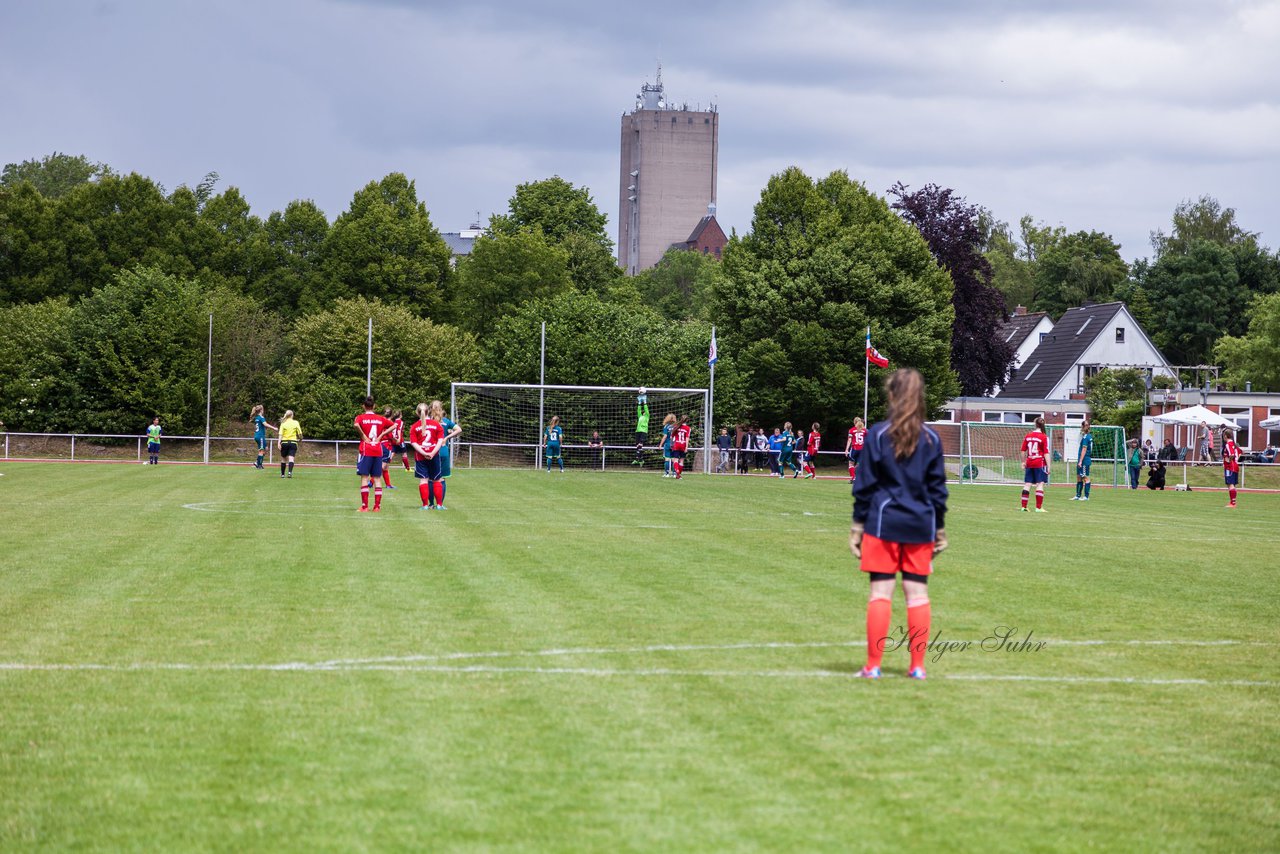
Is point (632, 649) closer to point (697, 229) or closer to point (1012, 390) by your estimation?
point (1012, 390)

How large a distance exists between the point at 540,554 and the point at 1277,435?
58.1 meters

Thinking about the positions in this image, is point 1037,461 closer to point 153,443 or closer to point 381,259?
point 153,443

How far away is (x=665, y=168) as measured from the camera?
12231cm

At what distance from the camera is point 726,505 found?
1022 inches

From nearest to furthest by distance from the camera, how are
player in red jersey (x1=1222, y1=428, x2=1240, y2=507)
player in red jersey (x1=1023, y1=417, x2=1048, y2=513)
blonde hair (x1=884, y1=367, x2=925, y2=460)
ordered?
blonde hair (x1=884, y1=367, x2=925, y2=460) < player in red jersey (x1=1023, y1=417, x2=1048, y2=513) < player in red jersey (x1=1222, y1=428, x2=1240, y2=507)

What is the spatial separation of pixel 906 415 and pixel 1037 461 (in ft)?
65.1

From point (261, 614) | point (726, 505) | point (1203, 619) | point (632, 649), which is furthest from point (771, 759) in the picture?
point (726, 505)

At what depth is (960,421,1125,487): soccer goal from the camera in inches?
1770

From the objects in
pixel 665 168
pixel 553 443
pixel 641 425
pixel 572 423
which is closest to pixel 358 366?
pixel 572 423

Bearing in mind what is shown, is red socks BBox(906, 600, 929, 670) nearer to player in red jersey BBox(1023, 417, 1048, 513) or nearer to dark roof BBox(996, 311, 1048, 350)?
player in red jersey BBox(1023, 417, 1048, 513)

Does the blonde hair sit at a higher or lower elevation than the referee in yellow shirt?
higher

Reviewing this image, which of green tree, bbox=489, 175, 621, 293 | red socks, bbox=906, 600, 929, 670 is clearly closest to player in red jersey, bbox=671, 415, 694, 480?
red socks, bbox=906, 600, 929, 670

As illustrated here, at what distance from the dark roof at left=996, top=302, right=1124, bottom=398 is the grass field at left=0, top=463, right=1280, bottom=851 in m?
65.8

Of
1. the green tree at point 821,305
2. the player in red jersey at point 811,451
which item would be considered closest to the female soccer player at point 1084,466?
the player in red jersey at point 811,451
